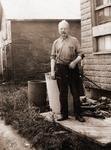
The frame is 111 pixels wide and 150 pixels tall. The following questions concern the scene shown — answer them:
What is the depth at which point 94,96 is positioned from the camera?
38.1 ft

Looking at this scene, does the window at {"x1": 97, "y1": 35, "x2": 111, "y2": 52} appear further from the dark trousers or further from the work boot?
the work boot

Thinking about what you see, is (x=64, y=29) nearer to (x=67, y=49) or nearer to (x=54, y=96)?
(x=67, y=49)

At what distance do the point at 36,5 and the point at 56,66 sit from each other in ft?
42.6

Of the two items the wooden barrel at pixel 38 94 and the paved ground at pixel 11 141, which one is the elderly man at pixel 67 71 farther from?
the wooden barrel at pixel 38 94

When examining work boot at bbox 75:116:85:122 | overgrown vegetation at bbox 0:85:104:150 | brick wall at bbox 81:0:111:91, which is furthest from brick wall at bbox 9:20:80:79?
work boot at bbox 75:116:85:122

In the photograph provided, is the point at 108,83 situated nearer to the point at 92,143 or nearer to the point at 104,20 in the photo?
the point at 104,20

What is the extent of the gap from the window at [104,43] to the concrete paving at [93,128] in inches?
127

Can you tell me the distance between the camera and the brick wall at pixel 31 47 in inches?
750

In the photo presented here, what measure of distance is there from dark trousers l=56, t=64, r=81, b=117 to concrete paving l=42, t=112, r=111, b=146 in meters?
0.27

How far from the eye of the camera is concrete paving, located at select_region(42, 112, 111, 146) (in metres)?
6.03

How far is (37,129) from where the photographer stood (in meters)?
7.54

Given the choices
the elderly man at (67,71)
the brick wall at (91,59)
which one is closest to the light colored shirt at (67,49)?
the elderly man at (67,71)

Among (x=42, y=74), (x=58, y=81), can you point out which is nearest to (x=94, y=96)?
(x=58, y=81)

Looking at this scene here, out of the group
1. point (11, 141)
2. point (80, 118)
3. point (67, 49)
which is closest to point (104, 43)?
point (67, 49)
